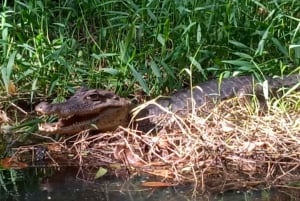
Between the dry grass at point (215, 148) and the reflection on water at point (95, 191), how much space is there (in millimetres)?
118

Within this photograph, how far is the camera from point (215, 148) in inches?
138

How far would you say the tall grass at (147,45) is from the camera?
441 cm

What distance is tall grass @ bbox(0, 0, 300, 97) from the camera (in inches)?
174

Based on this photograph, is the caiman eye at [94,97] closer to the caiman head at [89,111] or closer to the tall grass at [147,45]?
the caiman head at [89,111]

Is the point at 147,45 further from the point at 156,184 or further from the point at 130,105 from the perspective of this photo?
the point at 156,184

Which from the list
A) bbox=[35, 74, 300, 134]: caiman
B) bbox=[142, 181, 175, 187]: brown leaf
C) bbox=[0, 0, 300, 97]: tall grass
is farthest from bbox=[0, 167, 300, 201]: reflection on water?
bbox=[0, 0, 300, 97]: tall grass

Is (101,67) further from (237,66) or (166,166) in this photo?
(166,166)

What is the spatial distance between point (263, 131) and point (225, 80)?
78cm

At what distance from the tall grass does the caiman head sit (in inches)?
9.2

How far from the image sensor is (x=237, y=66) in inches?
179

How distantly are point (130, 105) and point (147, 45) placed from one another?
2.20 feet

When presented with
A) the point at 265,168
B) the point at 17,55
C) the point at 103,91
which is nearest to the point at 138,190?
the point at 265,168

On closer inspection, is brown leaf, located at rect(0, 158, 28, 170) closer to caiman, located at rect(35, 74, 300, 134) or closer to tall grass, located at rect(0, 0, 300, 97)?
caiman, located at rect(35, 74, 300, 134)

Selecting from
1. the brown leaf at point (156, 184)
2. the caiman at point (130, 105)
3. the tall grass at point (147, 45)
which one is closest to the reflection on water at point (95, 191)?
the brown leaf at point (156, 184)
